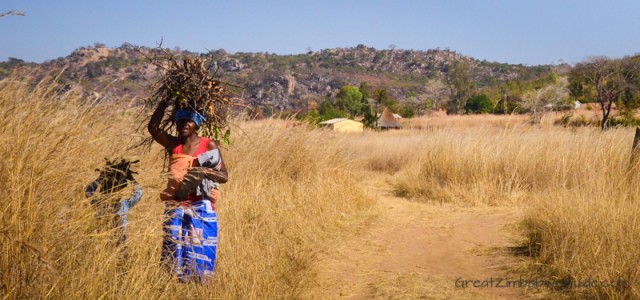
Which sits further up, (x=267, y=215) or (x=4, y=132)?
(x=4, y=132)

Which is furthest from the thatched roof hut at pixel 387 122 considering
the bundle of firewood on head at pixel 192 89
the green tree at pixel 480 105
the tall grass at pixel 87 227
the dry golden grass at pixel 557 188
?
the bundle of firewood on head at pixel 192 89

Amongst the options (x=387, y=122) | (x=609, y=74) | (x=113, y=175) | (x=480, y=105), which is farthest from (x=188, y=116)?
(x=480, y=105)

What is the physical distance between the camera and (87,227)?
9.18 feet

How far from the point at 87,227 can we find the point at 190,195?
1.02 m

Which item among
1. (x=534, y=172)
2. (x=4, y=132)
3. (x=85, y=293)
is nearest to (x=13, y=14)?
(x=4, y=132)

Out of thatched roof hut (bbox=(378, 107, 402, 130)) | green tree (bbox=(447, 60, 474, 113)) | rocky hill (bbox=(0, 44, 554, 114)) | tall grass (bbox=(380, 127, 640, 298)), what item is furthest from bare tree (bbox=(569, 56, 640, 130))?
rocky hill (bbox=(0, 44, 554, 114))

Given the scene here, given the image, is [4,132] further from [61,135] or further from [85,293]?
[85,293]

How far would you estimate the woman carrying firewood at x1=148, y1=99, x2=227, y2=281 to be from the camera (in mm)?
3553

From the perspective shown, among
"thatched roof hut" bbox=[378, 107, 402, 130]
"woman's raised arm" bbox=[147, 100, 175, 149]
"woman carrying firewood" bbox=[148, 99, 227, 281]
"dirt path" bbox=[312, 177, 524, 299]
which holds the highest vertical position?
"woman's raised arm" bbox=[147, 100, 175, 149]

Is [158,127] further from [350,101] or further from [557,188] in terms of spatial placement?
[350,101]

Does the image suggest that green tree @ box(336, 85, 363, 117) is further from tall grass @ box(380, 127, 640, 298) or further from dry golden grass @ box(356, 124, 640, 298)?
tall grass @ box(380, 127, 640, 298)

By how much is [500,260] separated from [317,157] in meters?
3.84

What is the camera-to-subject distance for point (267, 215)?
20.0 ft

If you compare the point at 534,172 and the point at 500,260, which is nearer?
the point at 500,260
